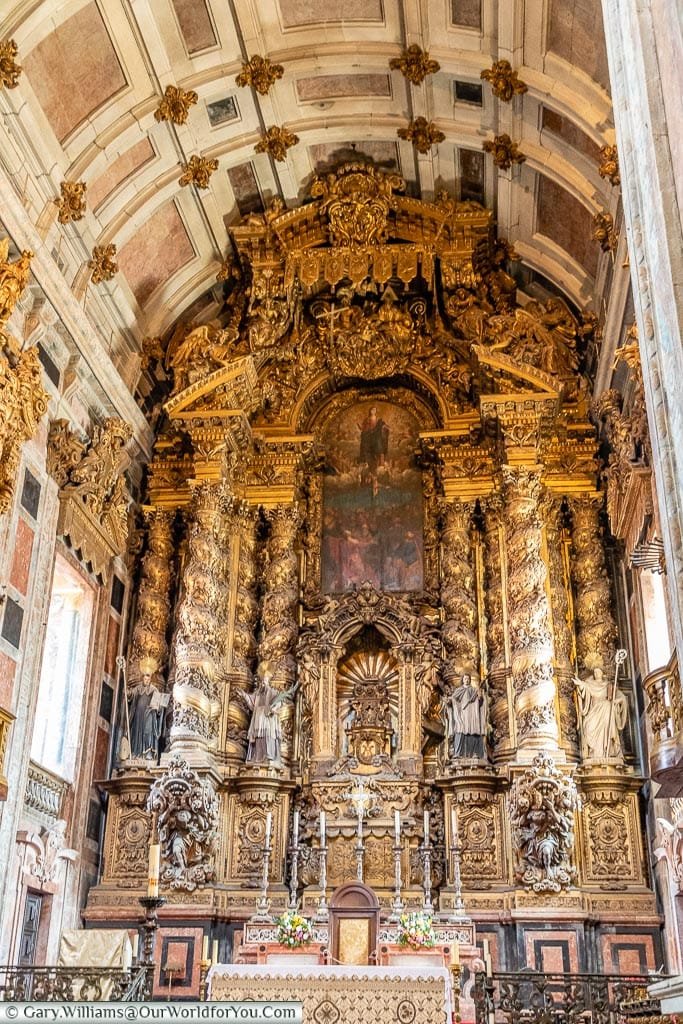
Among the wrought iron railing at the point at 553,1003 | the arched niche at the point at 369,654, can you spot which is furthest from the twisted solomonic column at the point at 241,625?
the wrought iron railing at the point at 553,1003

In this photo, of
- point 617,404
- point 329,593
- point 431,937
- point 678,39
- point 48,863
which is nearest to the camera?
point 678,39

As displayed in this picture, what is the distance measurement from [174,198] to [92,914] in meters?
10.9

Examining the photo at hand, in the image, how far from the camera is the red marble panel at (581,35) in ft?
45.0

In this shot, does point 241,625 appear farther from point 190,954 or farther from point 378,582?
point 190,954

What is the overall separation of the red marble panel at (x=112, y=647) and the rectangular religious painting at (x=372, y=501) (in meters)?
3.45

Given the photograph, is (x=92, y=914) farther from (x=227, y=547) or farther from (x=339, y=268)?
(x=339, y=268)

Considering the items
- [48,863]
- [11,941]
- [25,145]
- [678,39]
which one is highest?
[25,145]

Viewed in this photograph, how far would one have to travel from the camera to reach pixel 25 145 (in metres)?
14.2

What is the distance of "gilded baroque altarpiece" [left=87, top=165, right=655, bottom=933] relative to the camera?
50.1ft

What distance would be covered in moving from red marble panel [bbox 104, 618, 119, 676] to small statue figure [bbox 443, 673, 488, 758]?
17.1ft

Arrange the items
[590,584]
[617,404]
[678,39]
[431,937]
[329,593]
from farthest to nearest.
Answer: [329,593], [590,584], [617,404], [431,937], [678,39]

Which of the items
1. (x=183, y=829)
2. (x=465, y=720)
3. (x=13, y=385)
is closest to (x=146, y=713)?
(x=183, y=829)

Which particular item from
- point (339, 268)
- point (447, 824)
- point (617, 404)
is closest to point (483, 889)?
point (447, 824)

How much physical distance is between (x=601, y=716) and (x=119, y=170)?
10764 mm
